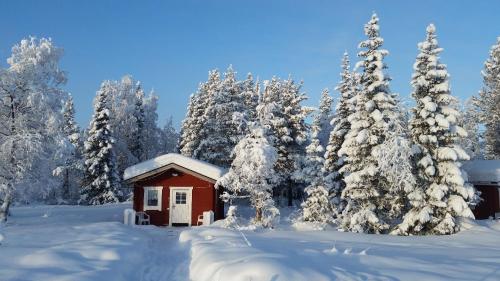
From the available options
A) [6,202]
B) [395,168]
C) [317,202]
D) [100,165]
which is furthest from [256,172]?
[100,165]

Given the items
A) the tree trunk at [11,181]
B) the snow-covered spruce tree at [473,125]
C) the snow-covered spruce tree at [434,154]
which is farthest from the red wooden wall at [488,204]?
the tree trunk at [11,181]

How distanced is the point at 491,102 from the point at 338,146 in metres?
25.6

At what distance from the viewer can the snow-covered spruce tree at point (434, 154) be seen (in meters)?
21.6

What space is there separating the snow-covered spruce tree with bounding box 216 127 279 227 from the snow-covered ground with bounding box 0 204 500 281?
4.22m

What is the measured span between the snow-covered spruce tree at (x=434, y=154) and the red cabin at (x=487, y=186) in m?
9.75

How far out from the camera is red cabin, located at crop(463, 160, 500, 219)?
3086 centimetres

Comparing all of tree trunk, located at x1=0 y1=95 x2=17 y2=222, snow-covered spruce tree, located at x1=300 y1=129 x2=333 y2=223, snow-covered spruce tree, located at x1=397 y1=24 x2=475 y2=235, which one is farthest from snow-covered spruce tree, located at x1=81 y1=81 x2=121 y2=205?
snow-covered spruce tree, located at x1=397 y1=24 x2=475 y2=235

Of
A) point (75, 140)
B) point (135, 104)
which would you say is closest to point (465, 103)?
point (135, 104)

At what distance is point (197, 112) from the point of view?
146 ft

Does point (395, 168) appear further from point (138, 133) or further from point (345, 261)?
point (138, 133)

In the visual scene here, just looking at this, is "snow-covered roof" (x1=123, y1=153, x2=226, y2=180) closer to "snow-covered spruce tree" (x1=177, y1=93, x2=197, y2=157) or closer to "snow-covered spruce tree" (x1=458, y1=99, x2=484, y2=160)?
"snow-covered spruce tree" (x1=177, y1=93, x2=197, y2=157)

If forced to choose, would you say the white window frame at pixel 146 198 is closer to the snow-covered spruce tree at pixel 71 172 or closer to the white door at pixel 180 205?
the white door at pixel 180 205

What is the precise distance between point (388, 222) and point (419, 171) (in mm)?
3184

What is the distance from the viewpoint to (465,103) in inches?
2117
